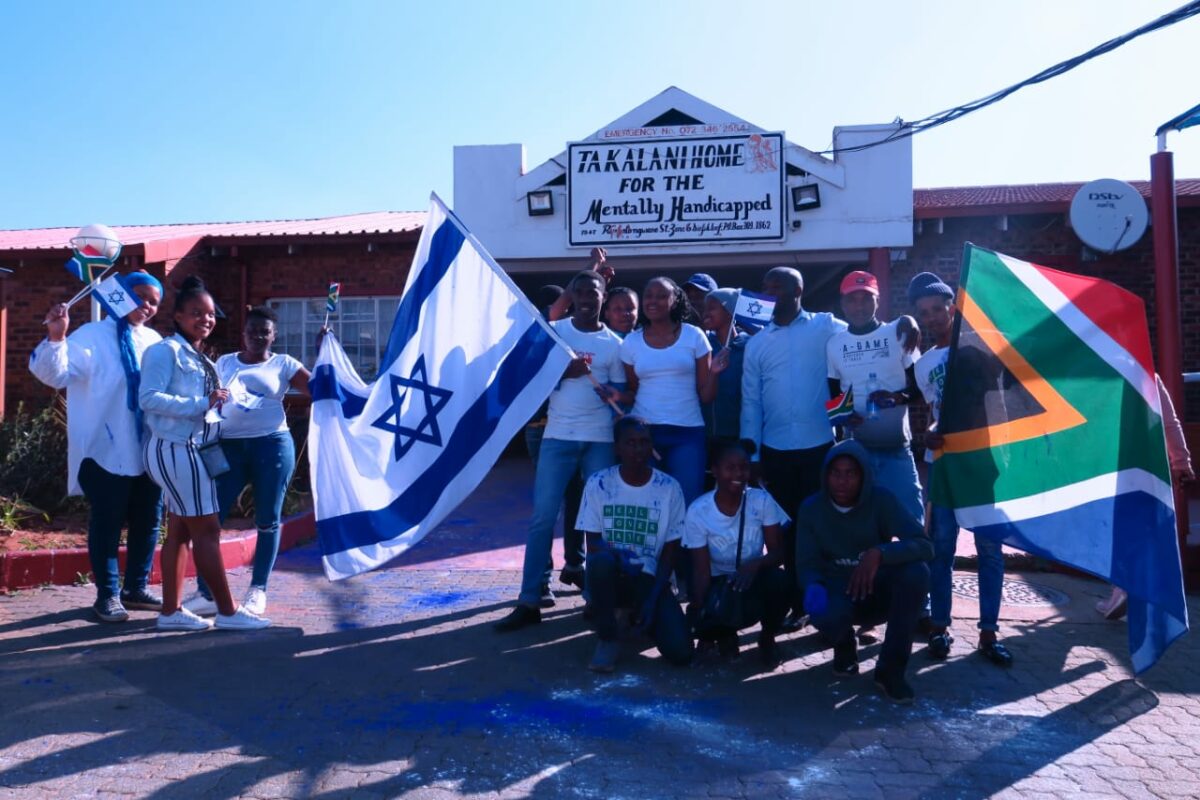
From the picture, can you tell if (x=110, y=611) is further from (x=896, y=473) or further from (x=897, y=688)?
(x=896, y=473)

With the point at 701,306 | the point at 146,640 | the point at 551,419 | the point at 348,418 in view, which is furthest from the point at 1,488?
the point at 701,306

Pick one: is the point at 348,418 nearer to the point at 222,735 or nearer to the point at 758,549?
the point at 222,735

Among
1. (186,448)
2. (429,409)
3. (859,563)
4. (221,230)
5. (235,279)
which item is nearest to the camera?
(859,563)

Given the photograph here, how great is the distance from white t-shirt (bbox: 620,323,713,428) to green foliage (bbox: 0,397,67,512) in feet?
16.8

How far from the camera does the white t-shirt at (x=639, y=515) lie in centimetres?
454

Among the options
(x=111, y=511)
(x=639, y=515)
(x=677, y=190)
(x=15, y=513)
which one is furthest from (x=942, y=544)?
(x=677, y=190)

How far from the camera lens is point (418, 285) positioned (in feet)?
16.5

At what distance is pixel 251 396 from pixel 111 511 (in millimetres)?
953

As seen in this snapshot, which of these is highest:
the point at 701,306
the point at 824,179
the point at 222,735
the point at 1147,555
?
the point at 824,179


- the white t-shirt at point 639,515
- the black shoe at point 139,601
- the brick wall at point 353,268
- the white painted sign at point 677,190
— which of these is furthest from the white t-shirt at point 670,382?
the brick wall at point 353,268

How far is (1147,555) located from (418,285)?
12.1ft

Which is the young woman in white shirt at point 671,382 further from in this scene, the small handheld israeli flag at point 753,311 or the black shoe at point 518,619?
the black shoe at point 518,619

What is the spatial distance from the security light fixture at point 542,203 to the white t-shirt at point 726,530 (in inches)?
280

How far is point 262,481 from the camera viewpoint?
524 cm
